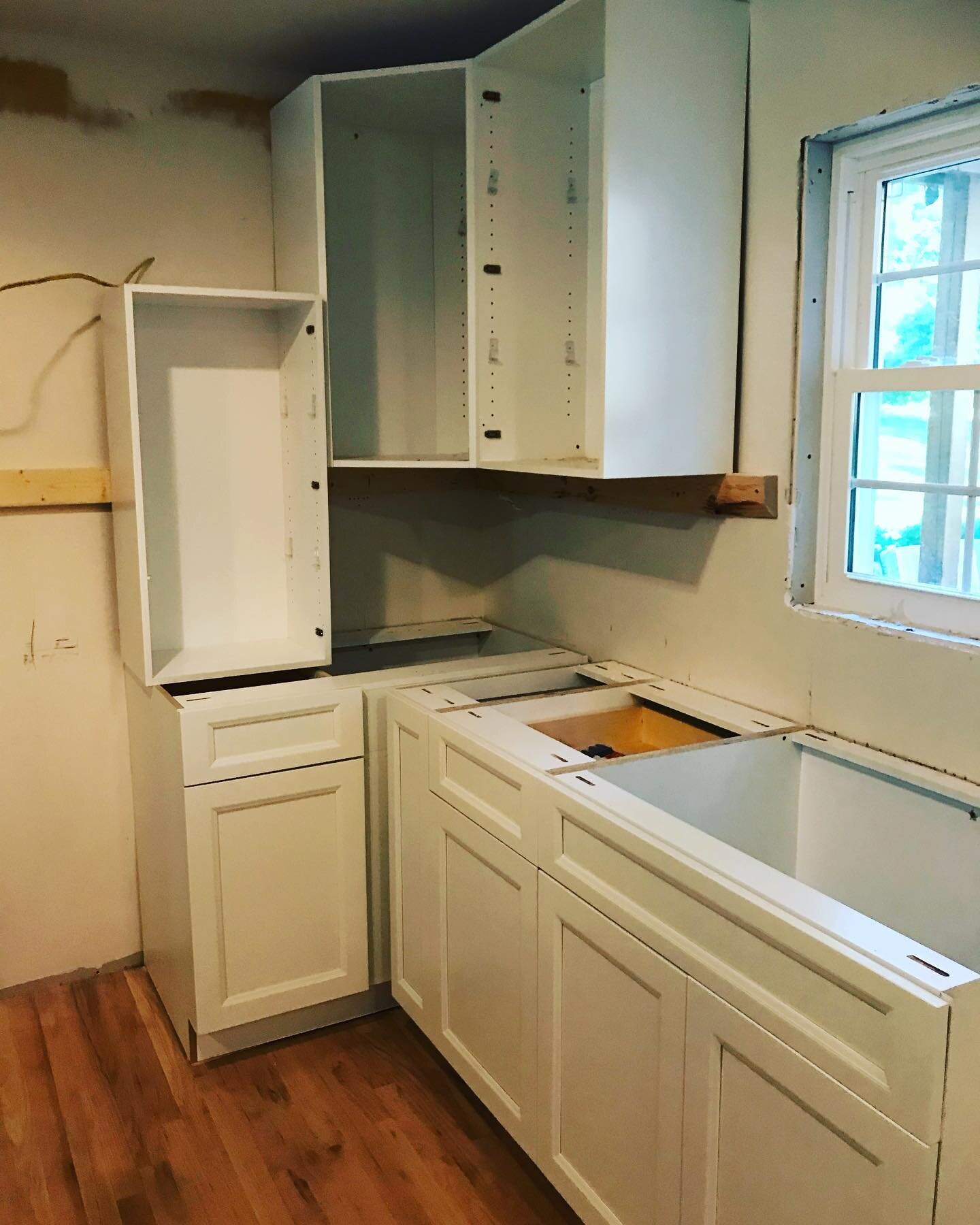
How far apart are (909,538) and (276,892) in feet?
5.19

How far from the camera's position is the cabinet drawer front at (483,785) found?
195 centimetres

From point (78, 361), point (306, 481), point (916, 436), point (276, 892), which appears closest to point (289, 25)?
point (78, 361)

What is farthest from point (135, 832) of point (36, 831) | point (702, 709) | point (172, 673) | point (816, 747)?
point (816, 747)

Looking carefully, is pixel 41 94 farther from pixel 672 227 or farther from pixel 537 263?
pixel 672 227

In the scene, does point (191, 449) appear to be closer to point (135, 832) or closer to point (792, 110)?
point (135, 832)

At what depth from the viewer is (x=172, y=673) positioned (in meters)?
2.50

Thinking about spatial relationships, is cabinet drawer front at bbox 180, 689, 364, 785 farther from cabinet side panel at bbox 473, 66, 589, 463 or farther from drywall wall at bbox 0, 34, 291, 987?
cabinet side panel at bbox 473, 66, 589, 463

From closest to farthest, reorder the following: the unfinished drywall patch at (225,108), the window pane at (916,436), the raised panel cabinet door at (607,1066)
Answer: the raised panel cabinet door at (607,1066)
the window pane at (916,436)
the unfinished drywall patch at (225,108)

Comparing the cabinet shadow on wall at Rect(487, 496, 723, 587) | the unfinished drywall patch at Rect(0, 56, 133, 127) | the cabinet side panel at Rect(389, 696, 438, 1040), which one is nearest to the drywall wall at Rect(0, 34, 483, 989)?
the unfinished drywall patch at Rect(0, 56, 133, 127)

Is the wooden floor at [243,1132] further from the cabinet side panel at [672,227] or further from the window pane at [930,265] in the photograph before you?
the window pane at [930,265]

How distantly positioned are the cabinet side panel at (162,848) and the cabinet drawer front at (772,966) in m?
1.01

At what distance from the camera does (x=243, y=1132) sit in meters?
2.26

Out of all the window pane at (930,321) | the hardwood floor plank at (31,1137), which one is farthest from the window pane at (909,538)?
the hardwood floor plank at (31,1137)

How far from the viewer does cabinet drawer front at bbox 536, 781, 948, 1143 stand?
1182mm
